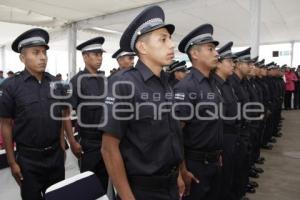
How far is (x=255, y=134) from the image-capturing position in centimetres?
394

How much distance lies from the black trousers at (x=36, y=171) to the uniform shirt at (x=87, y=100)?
19.3 inches

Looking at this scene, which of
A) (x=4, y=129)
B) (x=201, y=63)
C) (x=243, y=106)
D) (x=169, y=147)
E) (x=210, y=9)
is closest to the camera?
(x=169, y=147)

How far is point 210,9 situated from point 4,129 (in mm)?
6387

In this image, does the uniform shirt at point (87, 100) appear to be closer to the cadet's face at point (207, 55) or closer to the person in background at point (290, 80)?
the cadet's face at point (207, 55)

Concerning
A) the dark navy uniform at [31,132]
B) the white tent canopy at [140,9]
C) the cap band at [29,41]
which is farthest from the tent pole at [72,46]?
the dark navy uniform at [31,132]

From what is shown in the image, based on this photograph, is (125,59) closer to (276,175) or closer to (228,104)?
(228,104)

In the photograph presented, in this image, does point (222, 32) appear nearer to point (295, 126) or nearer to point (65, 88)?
point (295, 126)

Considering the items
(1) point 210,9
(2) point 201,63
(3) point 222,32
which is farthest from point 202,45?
(3) point 222,32

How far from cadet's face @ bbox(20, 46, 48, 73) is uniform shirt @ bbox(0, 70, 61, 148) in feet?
0.26

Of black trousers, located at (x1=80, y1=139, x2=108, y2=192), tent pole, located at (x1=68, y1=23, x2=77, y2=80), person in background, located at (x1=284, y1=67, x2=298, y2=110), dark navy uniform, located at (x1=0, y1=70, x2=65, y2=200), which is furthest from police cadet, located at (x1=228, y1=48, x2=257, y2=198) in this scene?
person in background, located at (x1=284, y1=67, x2=298, y2=110)

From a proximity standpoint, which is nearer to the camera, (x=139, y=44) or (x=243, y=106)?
(x=139, y=44)

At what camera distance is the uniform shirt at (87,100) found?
8.50 feet

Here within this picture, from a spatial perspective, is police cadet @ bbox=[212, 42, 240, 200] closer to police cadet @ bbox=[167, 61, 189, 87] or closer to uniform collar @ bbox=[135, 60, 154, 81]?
uniform collar @ bbox=[135, 60, 154, 81]

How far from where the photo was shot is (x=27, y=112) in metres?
2.11
